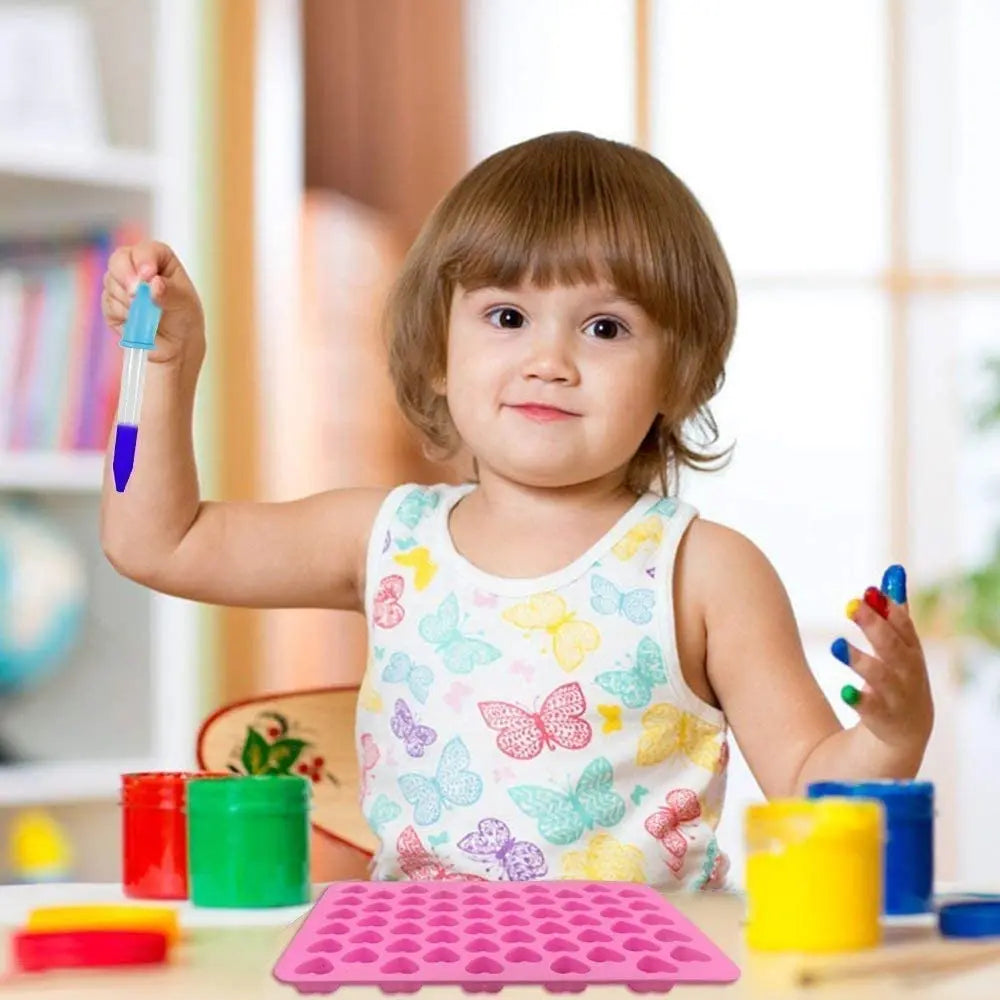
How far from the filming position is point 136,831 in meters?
0.97

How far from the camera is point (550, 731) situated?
1.16 meters

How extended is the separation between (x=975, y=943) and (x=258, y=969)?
32cm

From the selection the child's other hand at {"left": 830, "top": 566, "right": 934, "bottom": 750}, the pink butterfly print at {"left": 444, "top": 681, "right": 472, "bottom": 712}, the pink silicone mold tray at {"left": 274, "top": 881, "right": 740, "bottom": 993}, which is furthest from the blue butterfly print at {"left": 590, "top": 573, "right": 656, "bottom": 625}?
the pink silicone mold tray at {"left": 274, "top": 881, "right": 740, "bottom": 993}

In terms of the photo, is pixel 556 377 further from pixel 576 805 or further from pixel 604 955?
pixel 604 955

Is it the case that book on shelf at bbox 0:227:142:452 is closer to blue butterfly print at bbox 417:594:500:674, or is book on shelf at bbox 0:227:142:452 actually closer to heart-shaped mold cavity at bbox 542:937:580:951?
blue butterfly print at bbox 417:594:500:674

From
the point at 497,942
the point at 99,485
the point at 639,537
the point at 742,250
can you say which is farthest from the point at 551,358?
the point at 742,250

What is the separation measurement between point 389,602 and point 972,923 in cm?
55

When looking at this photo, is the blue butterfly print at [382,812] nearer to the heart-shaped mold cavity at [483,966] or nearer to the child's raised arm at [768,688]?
the child's raised arm at [768,688]

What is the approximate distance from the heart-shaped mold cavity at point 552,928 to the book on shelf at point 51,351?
1.94 meters

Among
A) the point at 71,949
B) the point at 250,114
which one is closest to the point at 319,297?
the point at 250,114

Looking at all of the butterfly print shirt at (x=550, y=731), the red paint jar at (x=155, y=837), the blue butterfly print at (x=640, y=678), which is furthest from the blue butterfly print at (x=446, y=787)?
the red paint jar at (x=155, y=837)

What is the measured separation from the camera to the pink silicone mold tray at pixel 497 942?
71 cm

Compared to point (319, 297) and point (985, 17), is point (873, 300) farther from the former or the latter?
point (319, 297)

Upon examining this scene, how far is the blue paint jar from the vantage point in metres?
0.84
